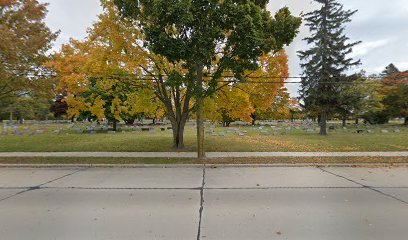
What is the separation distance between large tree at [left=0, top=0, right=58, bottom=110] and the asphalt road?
6.71 metres

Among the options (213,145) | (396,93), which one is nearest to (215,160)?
(213,145)

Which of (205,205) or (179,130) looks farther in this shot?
(179,130)

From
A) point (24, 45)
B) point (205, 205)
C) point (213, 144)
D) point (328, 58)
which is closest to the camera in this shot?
point (205, 205)

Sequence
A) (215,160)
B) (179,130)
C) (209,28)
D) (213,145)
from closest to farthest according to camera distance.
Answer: (209,28)
(215,160)
(179,130)
(213,145)

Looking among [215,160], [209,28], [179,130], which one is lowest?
[215,160]

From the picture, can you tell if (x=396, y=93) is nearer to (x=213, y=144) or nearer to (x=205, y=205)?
(x=213, y=144)

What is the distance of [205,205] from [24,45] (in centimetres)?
1333

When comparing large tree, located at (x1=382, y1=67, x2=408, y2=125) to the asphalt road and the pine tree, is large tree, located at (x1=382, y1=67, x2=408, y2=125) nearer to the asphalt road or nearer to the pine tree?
the pine tree

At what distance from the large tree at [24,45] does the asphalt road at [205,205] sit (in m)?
6.71

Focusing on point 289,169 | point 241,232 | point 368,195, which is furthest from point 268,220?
point 289,169

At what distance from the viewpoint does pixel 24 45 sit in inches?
508

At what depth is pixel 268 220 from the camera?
472 centimetres

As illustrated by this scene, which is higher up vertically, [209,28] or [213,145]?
[209,28]

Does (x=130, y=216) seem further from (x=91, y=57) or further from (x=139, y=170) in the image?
(x=91, y=57)
